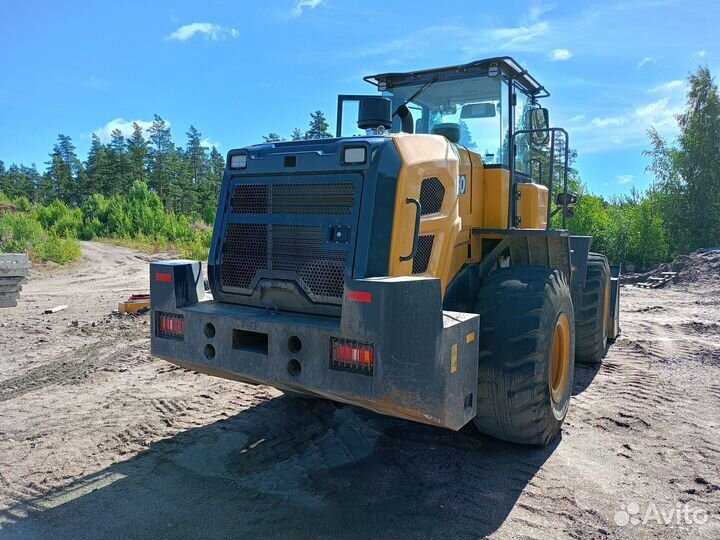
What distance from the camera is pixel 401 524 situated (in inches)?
127

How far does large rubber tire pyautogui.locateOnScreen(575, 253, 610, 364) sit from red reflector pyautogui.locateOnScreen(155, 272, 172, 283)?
184 inches

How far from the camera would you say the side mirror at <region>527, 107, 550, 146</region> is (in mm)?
5406

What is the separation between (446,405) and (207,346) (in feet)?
5.30

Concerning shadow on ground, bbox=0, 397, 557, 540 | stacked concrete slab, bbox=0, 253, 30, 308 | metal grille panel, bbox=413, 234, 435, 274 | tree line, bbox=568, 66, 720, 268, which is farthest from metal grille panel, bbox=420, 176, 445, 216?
tree line, bbox=568, 66, 720, 268

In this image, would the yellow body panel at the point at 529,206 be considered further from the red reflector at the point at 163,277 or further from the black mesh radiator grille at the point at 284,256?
the red reflector at the point at 163,277

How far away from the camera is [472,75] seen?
504cm

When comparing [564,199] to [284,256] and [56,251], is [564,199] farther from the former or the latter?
[56,251]

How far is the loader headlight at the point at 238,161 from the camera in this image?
4.11m

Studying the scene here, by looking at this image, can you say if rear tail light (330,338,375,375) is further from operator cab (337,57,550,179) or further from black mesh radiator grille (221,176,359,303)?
operator cab (337,57,550,179)

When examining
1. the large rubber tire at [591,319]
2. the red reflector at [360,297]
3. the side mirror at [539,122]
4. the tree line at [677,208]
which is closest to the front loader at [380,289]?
the red reflector at [360,297]

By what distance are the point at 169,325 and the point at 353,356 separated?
153 cm

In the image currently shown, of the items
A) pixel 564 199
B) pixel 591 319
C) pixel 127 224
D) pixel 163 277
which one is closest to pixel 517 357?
pixel 163 277

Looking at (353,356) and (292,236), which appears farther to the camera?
(292,236)

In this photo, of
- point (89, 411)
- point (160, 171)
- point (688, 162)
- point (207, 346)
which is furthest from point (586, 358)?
point (160, 171)
